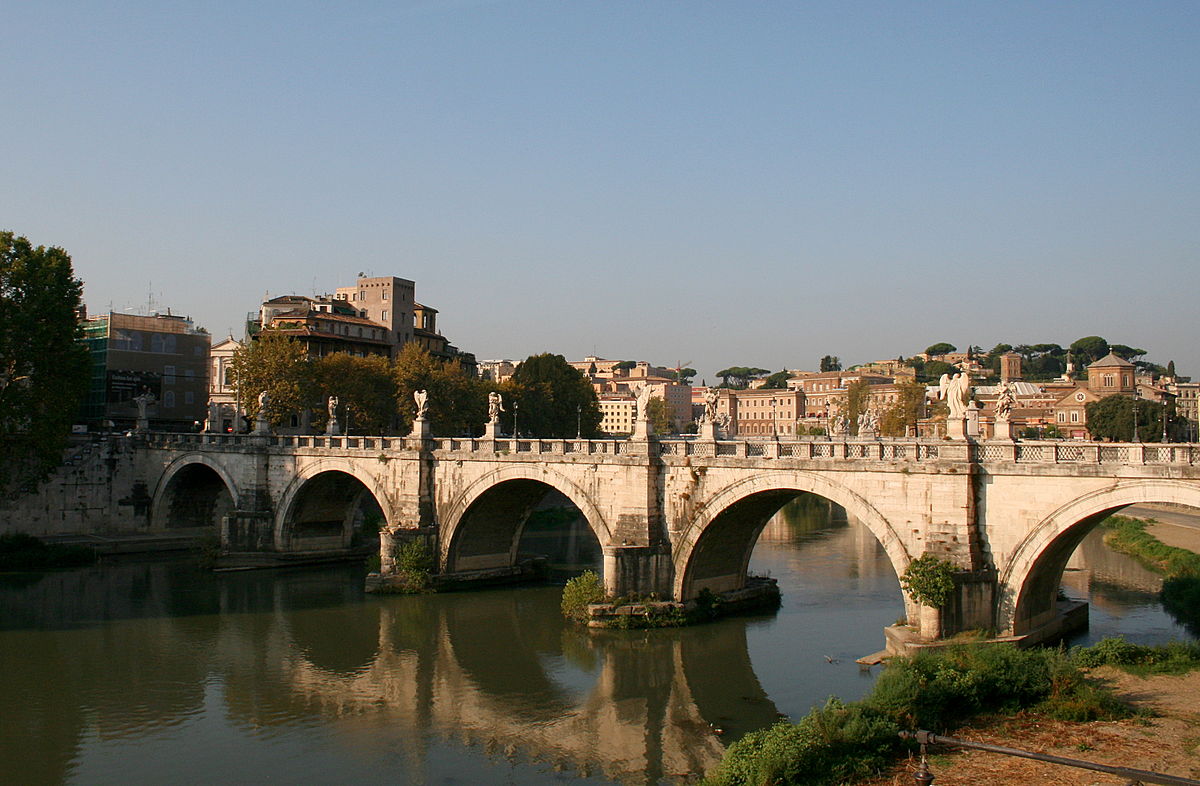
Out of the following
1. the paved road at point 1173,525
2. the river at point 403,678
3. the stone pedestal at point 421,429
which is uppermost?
the stone pedestal at point 421,429

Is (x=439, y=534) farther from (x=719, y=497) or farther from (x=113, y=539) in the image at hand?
(x=113, y=539)

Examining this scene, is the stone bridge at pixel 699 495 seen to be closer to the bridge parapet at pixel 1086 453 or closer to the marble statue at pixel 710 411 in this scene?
the bridge parapet at pixel 1086 453

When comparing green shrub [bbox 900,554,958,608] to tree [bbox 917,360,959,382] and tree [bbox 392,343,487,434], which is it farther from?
tree [bbox 917,360,959,382]

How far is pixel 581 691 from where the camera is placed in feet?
80.0

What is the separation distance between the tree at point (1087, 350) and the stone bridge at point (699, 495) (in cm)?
14603

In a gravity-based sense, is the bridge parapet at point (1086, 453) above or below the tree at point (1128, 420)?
below

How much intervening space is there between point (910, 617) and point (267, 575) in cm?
2656

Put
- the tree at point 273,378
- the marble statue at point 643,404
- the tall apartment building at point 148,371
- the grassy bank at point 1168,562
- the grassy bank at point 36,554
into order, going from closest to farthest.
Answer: the grassy bank at point 1168,562
the marble statue at point 643,404
the grassy bank at point 36,554
the tree at point 273,378
the tall apartment building at point 148,371

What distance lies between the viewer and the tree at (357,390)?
180 ft

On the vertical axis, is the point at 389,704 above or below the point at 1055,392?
below

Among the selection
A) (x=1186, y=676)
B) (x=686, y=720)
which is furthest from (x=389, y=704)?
(x=1186, y=676)

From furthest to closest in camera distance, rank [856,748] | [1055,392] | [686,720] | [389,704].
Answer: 1. [1055,392]
2. [389,704]
3. [686,720]
4. [856,748]

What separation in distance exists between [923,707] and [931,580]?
14.7 feet

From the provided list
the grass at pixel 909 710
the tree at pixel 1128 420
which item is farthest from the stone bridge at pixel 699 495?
the tree at pixel 1128 420
